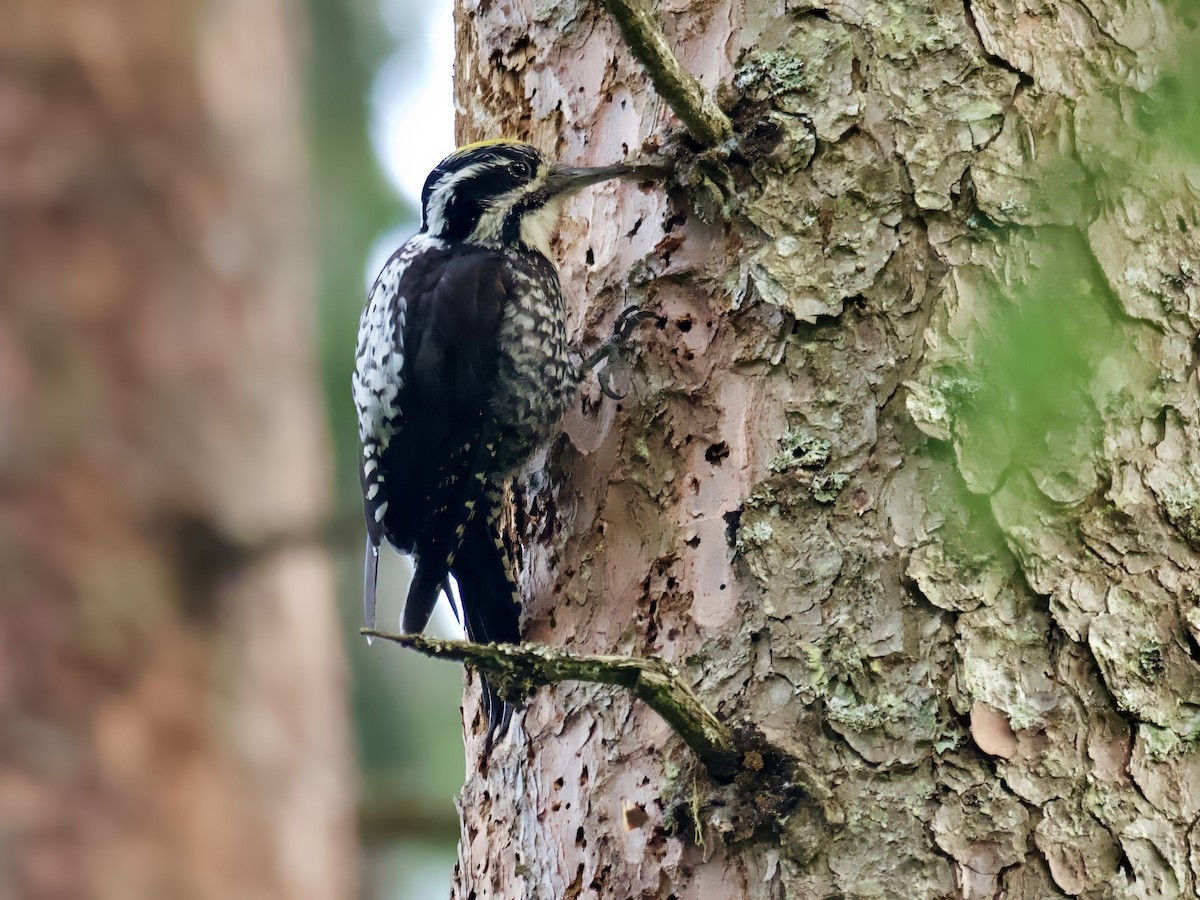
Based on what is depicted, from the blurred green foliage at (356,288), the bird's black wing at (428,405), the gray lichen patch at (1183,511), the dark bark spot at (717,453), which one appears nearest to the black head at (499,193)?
the bird's black wing at (428,405)

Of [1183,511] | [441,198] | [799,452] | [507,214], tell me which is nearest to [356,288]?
[441,198]

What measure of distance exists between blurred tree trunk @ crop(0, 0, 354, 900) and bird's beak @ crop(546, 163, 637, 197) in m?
0.87

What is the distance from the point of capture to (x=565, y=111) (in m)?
2.74

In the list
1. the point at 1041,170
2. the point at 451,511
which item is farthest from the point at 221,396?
the point at 1041,170

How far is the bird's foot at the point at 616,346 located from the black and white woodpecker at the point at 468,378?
0.19 m

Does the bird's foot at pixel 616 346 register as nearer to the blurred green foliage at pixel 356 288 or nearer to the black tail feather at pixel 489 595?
the black tail feather at pixel 489 595

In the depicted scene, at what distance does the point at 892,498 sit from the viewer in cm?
198

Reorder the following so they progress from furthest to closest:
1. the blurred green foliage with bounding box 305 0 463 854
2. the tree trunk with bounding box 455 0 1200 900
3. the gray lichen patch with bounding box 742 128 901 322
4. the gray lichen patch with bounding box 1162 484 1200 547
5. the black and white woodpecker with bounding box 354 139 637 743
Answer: the blurred green foliage with bounding box 305 0 463 854 → the black and white woodpecker with bounding box 354 139 637 743 → the gray lichen patch with bounding box 742 128 901 322 → the gray lichen patch with bounding box 1162 484 1200 547 → the tree trunk with bounding box 455 0 1200 900

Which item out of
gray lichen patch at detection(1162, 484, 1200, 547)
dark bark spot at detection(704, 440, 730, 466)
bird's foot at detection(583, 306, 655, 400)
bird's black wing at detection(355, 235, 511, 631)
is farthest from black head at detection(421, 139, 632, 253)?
gray lichen patch at detection(1162, 484, 1200, 547)

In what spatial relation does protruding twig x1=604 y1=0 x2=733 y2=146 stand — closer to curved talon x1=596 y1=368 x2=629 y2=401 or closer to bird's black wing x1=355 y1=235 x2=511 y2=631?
curved talon x1=596 y1=368 x2=629 y2=401

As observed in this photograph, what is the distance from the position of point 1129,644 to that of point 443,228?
231 cm

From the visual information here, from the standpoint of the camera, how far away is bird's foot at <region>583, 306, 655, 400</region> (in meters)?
2.39

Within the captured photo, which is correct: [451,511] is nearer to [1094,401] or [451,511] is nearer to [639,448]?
[639,448]

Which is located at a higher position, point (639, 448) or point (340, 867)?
point (639, 448)
